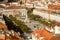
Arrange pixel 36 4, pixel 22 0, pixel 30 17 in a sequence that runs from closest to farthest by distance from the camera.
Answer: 1. pixel 30 17
2. pixel 36 4
3. pixel 22 0

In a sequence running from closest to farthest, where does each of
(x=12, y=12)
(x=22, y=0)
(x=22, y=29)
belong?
(x=22, y=29) → (x=12, y=12) → (x=22, y=0)

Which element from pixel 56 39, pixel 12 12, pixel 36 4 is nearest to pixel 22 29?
pixel 56 39

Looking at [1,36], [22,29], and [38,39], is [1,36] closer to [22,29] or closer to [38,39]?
[38,39]

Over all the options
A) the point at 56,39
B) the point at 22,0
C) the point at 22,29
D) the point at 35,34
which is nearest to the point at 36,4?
the point at 22,0

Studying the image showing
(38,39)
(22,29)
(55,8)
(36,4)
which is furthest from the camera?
(36,4)

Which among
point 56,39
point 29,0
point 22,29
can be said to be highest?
point 56,39

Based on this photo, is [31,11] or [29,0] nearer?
[31,11]

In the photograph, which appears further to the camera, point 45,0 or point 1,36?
point 45,0

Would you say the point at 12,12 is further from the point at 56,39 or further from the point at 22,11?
the point at 56,39

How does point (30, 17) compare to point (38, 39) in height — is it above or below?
below
